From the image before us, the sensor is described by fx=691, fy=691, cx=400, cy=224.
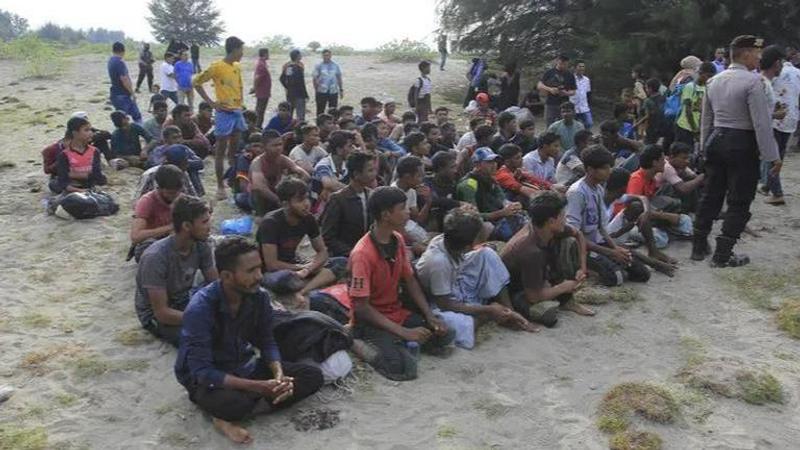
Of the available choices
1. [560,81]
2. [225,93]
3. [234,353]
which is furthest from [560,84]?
[234,353]

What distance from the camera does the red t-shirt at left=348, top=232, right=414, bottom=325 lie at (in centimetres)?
454

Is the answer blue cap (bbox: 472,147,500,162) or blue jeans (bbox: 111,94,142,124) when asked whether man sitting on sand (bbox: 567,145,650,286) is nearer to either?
blue cap (bbox: 472,147,500,162)

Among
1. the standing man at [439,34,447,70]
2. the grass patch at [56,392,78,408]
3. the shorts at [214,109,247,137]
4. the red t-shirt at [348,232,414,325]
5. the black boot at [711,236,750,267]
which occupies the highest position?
the standing man at [439,34,447,70]

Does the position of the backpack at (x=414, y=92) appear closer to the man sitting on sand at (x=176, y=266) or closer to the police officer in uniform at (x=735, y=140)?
the police officer in uniform at (x=735, y=140)

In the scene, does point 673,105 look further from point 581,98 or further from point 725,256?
point 725,256

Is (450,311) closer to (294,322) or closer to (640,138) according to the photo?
(294,322)

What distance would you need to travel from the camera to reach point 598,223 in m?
6.16

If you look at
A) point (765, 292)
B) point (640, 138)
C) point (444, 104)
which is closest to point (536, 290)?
point (765, 292)

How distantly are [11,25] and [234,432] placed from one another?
92.0 meters

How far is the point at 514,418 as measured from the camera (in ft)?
13.4

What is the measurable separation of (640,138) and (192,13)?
1676 inches

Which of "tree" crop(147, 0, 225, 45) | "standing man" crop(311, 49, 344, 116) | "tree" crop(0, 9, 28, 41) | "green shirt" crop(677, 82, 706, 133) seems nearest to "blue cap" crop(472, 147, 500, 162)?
"green shirt" crop(677, 82, 706, 133)

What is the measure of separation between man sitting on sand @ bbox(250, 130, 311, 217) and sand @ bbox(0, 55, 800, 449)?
4.70 ft

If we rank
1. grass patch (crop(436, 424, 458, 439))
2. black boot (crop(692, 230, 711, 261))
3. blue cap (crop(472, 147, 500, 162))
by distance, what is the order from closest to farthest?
grass patch (crop(436, 424, 458, 439)), black boot (crop(692, 230, 711, 261)), blue cap (crop(472, 147, 500, 162))
